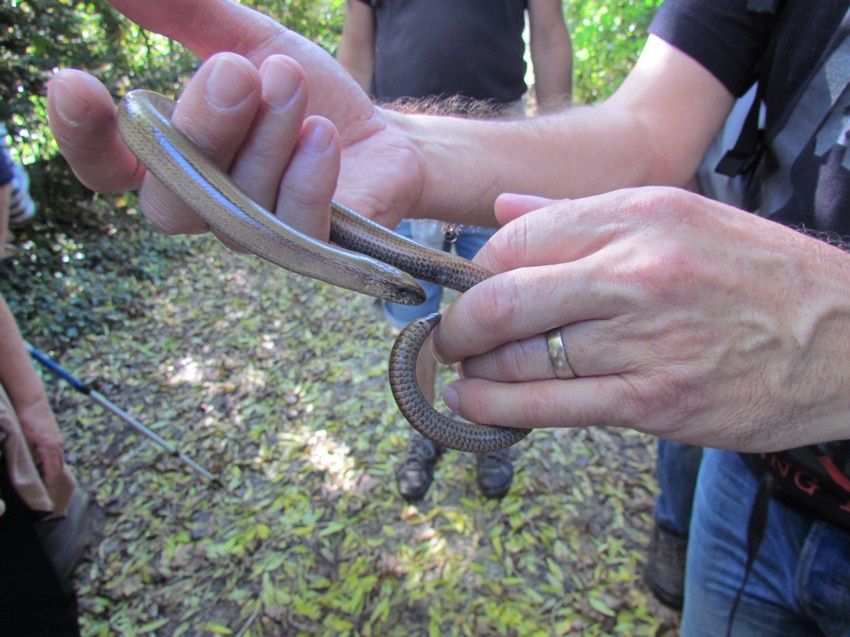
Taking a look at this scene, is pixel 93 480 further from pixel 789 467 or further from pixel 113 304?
pixel 789 467

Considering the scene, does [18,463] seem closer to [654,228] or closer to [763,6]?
[654,228]

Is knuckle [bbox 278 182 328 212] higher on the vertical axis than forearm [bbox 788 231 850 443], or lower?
higher

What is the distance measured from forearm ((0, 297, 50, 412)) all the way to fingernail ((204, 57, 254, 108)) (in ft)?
6.52

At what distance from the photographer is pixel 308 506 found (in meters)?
3.85

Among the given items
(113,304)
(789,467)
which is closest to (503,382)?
(789,467)

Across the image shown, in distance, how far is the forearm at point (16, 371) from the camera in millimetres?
2537

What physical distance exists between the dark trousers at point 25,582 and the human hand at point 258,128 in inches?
60.3

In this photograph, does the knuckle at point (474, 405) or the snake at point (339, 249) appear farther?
the snake at point (339, 249)

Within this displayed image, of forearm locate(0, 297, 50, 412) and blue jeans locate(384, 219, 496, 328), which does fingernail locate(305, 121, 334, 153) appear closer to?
blue jeans locate(384, 219, 496, 328)

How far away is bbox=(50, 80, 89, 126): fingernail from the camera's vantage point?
122 centimetres

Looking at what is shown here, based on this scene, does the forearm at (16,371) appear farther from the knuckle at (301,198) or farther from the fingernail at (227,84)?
the fingernail at (227,84)

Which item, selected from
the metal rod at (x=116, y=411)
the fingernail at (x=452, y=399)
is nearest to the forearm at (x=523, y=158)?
the fingernail at (x=452, y=399)

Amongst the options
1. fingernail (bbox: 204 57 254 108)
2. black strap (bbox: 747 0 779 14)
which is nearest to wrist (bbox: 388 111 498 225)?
fingernail (bbox: 204 57 254 108)

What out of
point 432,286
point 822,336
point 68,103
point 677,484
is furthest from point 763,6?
point 677,484
